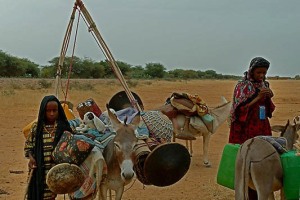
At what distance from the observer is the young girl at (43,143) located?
19.8 feet

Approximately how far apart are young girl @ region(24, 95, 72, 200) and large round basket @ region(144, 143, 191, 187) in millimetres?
1077

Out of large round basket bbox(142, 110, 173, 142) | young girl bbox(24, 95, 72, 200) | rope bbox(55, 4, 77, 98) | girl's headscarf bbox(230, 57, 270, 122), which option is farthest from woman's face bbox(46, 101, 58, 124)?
girl's headscarf bbox(230, 57, 270, 122)

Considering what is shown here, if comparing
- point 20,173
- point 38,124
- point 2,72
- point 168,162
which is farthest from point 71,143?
point 2,72

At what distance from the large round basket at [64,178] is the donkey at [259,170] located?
1769mm

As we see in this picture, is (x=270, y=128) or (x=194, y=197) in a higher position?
(x=270, y=128)

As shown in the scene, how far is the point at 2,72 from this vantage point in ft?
200

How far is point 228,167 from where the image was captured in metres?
6.43

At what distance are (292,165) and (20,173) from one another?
21.5ft

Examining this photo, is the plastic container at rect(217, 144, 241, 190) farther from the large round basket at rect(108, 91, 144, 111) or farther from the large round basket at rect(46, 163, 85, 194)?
the large round basket at rect(108, 91, 144, 111)

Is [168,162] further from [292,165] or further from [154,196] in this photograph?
[154,196]

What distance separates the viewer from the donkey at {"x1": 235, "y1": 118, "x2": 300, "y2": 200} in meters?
5.75

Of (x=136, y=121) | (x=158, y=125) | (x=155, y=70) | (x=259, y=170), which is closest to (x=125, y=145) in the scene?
(x=136, y=121)

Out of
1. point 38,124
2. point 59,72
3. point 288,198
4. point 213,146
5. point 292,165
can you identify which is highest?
point 59,72

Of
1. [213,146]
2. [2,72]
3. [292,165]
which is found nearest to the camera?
[292,165]
